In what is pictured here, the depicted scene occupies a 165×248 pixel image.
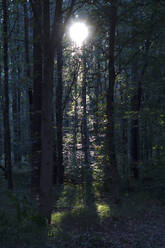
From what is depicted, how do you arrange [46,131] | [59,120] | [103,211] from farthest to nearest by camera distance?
[59,120]
[103,211]
[46,131]

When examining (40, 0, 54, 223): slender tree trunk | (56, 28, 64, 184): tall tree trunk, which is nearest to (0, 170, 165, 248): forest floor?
(40, 0, 54, 223): slender tree trunk

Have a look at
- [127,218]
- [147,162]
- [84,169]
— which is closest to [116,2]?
[147,162]

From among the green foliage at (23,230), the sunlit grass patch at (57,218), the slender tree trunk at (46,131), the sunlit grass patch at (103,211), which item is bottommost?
the sunlit grass patch at (103,211)

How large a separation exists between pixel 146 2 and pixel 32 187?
9.87m

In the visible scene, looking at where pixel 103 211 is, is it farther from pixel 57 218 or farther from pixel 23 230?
pixel 23 230

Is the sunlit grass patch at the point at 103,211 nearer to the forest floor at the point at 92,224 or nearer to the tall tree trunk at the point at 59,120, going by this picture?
the forest floor at the point at 92,224

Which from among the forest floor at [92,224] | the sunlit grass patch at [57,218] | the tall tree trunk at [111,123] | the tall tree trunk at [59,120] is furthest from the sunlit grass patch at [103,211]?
the tall tree trunk at [59,120]

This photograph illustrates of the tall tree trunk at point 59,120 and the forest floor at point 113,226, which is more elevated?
the tall tree trunk at point 59,120

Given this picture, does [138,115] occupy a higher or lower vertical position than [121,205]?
higher

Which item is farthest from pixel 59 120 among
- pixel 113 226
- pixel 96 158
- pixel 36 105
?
pixel 113 226

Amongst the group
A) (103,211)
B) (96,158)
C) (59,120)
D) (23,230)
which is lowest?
(103,211)

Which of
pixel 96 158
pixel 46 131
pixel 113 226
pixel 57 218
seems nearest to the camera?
pixel 46 131

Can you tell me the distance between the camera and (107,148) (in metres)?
12.9

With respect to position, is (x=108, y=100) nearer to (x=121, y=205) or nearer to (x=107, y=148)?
(x=107, y=148)
